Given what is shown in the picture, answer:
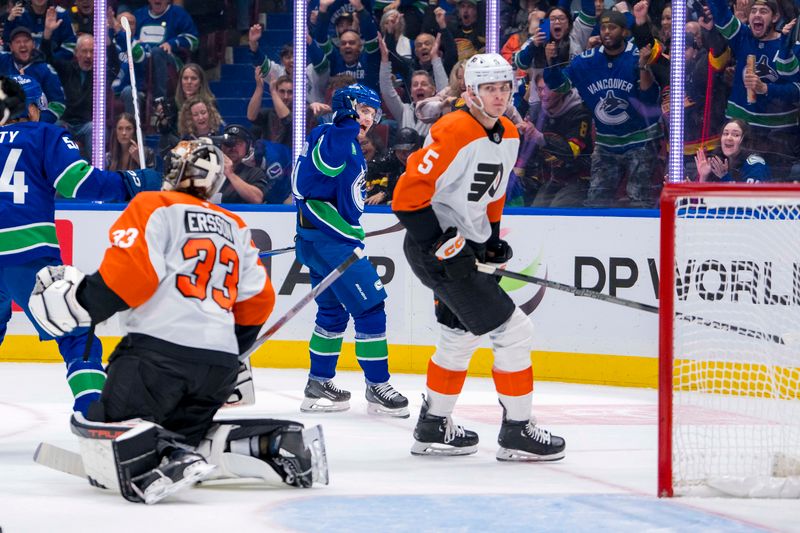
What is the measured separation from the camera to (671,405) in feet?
12.2

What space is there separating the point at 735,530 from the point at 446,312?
1.56m

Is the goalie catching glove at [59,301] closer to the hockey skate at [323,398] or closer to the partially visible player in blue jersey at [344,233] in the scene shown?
the partially visible player in blue jersey at [344,233]

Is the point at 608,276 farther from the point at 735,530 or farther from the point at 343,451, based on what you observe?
the point at 735,530

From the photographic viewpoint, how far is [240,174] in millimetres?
8055

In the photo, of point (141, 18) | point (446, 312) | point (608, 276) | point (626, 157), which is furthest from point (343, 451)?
point (141, 18)

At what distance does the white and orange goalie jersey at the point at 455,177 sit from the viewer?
14.6ft

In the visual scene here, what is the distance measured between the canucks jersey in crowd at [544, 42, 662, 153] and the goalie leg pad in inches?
156

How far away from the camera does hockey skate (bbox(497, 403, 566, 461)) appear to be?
4.56 metres

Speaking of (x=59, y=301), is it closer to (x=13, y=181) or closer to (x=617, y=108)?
(x=13, y=181)

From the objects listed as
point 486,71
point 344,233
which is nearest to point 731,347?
point 486,71

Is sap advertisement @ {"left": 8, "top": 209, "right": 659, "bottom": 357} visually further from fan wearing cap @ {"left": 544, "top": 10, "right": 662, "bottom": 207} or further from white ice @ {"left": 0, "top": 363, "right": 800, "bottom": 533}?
white ice @ {"left": 0, "top": 363, "right": 800, "bottom": 533}

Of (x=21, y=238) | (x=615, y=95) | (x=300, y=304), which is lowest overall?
(x=300, y=304)

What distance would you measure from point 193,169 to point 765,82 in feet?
13.7

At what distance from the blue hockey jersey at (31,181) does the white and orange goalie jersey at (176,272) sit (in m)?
0.79
